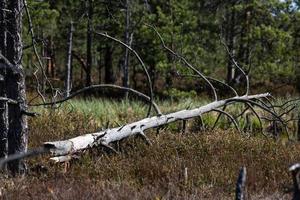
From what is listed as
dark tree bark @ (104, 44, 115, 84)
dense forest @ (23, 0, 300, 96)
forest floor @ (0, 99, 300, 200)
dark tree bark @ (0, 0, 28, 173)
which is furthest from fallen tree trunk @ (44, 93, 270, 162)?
dark tree bark @ (104, 44, 115, 84)

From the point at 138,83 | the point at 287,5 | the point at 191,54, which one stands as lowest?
the point at 138,83

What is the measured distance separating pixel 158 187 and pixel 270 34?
17.5 m

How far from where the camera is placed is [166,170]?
239 inches

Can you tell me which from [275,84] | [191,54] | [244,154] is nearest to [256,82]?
[275,84]

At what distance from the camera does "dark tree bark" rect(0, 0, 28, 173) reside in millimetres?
6160

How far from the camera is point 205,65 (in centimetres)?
2288

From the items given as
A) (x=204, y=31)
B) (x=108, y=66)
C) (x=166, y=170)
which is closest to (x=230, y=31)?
(x=204, y=31)

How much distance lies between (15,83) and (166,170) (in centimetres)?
189

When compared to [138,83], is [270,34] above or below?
above

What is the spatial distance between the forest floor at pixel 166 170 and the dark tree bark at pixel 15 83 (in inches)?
14.3

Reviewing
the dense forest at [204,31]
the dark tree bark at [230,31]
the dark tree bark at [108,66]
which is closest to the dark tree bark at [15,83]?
the dense forest at [204,31]

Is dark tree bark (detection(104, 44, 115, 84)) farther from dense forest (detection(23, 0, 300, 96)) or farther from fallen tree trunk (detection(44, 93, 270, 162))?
fallen tree trunk (detection(44, 93, 270, 162))

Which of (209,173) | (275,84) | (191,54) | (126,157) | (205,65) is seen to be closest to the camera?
(209,173)

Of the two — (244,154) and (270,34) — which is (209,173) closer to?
(244,154)
